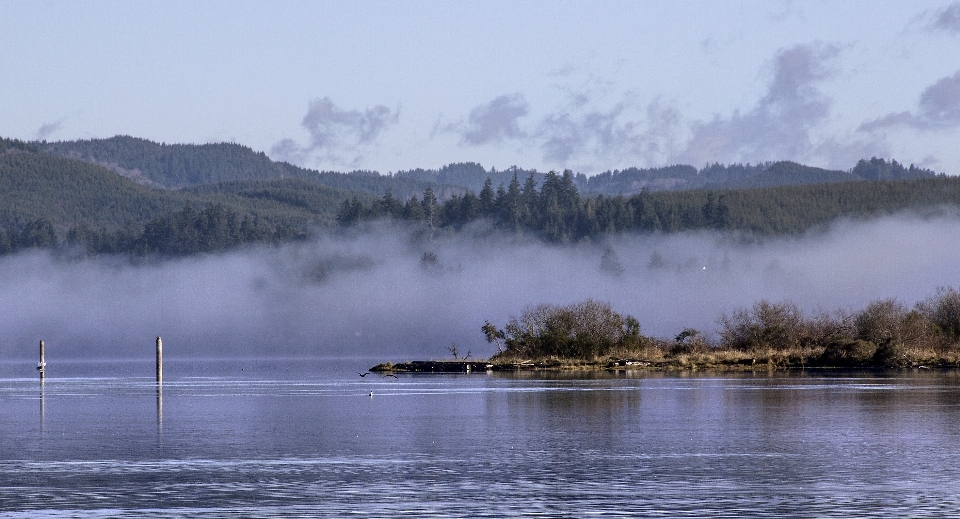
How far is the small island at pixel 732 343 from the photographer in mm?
132000

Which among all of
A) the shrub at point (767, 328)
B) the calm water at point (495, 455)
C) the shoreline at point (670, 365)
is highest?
the shrub at point (767, 328)

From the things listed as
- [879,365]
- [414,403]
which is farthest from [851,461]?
[879,365]

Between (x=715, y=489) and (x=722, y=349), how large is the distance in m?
104

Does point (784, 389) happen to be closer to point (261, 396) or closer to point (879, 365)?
point (261, 396)

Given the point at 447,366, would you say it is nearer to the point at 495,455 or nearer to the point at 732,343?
the point at 732,343

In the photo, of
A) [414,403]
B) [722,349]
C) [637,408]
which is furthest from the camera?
[722,349]

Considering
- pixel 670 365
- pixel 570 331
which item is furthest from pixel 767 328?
pixel 570 331

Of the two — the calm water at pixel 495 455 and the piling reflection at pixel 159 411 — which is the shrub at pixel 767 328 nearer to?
the calm water at pixel 495 455

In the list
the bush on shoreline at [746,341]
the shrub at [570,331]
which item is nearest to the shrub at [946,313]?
the bush on shoreline at [746,341]

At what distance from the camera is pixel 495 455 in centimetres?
4812

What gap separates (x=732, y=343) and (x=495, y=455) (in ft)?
314

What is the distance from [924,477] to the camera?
3978cm

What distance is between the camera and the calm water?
3544 cm

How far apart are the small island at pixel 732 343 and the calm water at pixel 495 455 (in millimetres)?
43820
